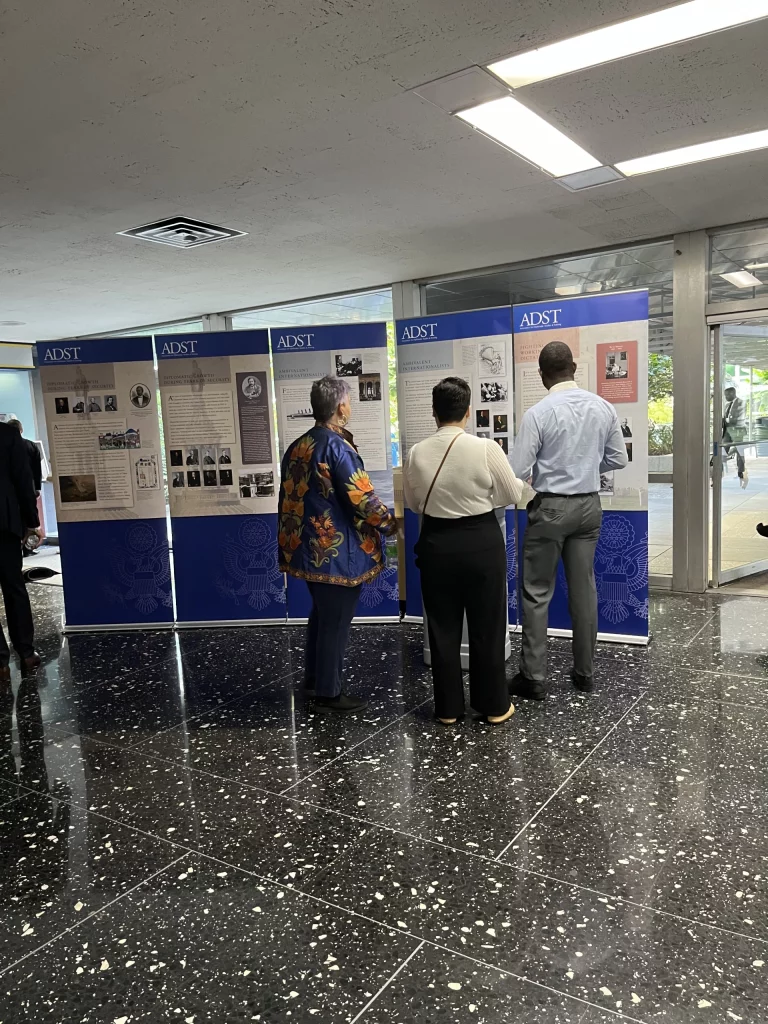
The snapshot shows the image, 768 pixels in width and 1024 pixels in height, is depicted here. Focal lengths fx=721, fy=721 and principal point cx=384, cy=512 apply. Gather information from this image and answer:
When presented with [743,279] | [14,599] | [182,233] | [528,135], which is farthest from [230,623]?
[743,279]

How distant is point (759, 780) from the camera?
283 cm

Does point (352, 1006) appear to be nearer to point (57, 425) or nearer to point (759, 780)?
point (759, 780)

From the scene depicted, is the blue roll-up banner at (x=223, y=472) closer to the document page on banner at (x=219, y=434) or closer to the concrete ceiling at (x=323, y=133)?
the document page on banner at (x=219, y=434)

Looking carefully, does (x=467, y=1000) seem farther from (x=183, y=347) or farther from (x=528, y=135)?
(x=183, y=347)

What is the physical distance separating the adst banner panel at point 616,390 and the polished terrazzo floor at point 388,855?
527 mm

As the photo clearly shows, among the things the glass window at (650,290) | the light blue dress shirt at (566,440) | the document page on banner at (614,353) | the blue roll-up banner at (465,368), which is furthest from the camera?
the glass window at (650,290)

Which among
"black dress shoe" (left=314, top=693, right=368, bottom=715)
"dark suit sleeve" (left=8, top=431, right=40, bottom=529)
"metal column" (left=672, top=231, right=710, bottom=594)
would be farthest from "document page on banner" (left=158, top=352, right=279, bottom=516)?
"metal column" (left=672, top=231, right=710, bottom=594)

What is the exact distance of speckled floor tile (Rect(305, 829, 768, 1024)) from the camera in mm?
1808

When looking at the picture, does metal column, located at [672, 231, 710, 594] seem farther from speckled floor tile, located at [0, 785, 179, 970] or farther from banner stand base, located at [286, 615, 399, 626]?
speckled floor tile, located at [0, 785, 179, 970]

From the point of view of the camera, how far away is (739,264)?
555 cm

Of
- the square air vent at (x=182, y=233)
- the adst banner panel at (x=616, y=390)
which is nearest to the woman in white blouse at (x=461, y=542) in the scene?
the adst banner panel at (x=616, y=390)

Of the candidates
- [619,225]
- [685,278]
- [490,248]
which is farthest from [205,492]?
[685,278]

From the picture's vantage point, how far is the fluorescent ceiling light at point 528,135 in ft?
10.7

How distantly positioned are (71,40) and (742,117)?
2.95m
